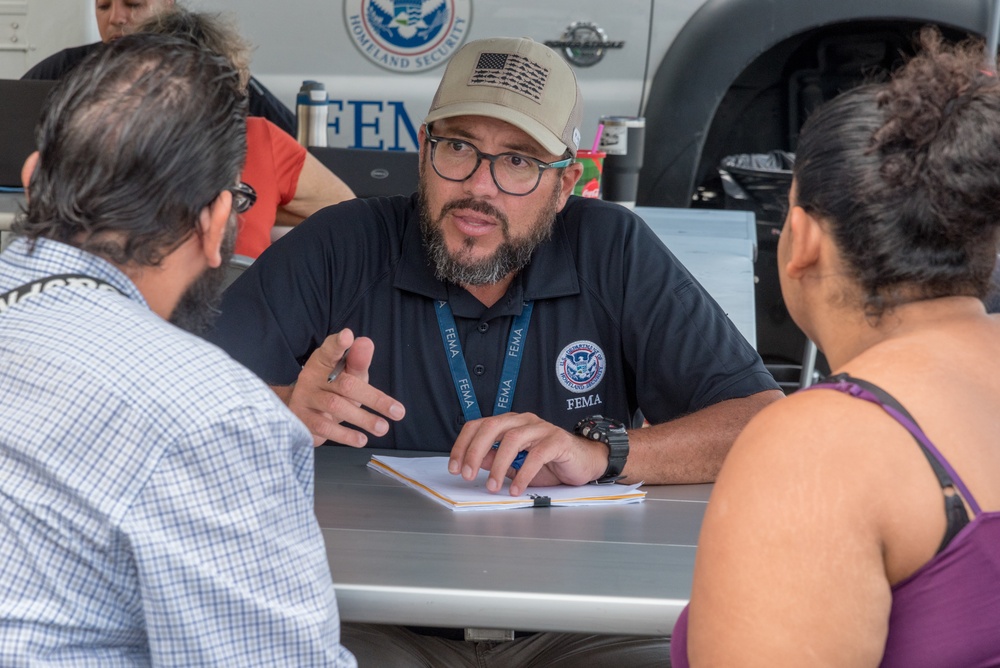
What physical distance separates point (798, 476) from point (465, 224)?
1220mm

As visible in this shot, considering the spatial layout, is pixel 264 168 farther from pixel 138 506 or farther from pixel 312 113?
pixel 138 506

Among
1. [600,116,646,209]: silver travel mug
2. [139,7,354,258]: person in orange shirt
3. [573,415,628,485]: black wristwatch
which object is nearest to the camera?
[573,415,628,485]: black wristwatch

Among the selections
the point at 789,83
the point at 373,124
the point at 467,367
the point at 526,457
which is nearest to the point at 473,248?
the point at 467,367

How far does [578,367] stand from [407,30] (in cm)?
234

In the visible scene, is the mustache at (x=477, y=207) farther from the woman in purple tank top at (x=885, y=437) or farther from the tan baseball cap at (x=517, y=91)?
the woman in purple tank top at (x=885, y=437)

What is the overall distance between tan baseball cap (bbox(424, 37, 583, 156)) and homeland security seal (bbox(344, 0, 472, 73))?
1.82 metres

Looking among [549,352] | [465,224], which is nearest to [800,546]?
[549,352]

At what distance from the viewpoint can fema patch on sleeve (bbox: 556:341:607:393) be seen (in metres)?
2.16

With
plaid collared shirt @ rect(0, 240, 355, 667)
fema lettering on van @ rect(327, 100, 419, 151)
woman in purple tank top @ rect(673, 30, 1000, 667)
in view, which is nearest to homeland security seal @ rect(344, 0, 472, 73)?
fema lettering on van @ rect(327, 100, 419, 151)

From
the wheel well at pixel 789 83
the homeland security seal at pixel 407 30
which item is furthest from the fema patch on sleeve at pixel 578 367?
the wheel well at pixel 789 83

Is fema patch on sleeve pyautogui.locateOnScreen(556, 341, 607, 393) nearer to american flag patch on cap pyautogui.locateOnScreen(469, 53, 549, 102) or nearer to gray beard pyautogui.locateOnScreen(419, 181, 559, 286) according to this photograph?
gray beard pyautogui.locateOnScreen(419, 181, 559, 286)

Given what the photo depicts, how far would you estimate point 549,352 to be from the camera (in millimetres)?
2156

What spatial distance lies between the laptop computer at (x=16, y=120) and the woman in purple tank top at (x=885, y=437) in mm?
2767

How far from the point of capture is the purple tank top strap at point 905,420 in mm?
1072
